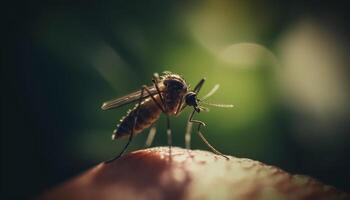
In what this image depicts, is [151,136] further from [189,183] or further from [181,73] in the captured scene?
[189,183]

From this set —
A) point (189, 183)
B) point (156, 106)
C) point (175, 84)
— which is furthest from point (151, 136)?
point (189, 183)

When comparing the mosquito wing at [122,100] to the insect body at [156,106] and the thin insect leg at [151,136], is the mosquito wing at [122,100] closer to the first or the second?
the insect body at [156,106]

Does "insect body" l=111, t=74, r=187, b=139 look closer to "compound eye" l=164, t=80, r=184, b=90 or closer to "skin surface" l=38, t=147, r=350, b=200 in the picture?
"compound eye" l=164, t=80, r=184, b=90

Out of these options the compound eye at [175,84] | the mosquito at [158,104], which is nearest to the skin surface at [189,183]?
the mosquito at [158,104]

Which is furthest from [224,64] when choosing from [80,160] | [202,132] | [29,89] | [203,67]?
[29,89]

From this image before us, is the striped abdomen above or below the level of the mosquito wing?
below

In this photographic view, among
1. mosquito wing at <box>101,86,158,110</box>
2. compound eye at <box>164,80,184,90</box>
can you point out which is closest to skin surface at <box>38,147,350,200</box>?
mosquito wing at <box>101,86,158,110</box>
